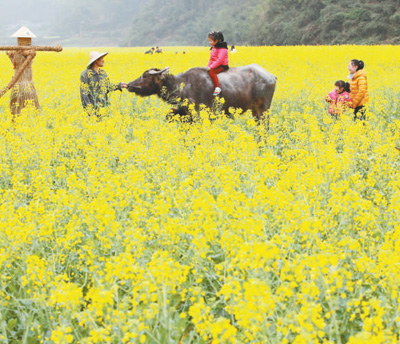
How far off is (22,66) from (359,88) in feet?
19.7

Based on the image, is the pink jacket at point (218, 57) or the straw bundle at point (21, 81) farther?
the pink jacket at point (218, 57)

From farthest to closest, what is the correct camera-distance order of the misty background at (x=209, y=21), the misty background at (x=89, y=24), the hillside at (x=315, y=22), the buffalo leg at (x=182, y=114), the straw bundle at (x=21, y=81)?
Answer: the misty background at (x=89, y=24) → the misty background at (x=209, y=21) → the hillside at (x=315, y=22) → the buffalo leg at (x=182, y=114) → the straw bundle at (x=21, y=81)

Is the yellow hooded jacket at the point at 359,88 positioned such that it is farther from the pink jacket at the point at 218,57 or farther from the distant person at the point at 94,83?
the distant person at the point at 94,83

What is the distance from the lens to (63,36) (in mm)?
134000

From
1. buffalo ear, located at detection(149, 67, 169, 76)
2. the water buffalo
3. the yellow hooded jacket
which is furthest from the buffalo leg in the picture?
the yellow hooded jacket

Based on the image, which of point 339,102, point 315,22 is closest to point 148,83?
point 339,102

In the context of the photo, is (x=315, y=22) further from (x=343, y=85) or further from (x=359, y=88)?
(x=359, y=88)

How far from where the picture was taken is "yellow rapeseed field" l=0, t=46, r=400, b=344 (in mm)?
2246

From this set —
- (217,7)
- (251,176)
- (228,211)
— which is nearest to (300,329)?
(228,211)

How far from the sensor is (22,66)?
24.3 feet

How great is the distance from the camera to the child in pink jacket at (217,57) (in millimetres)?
7527

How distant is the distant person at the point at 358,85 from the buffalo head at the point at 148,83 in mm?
3367

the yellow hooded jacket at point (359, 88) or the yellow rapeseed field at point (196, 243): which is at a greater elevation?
the yellow hooded jacket at point (359, 88)

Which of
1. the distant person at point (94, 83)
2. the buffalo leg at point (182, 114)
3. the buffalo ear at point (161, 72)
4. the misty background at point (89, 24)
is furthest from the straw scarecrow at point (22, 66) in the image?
the misty background at point (89, 24)
